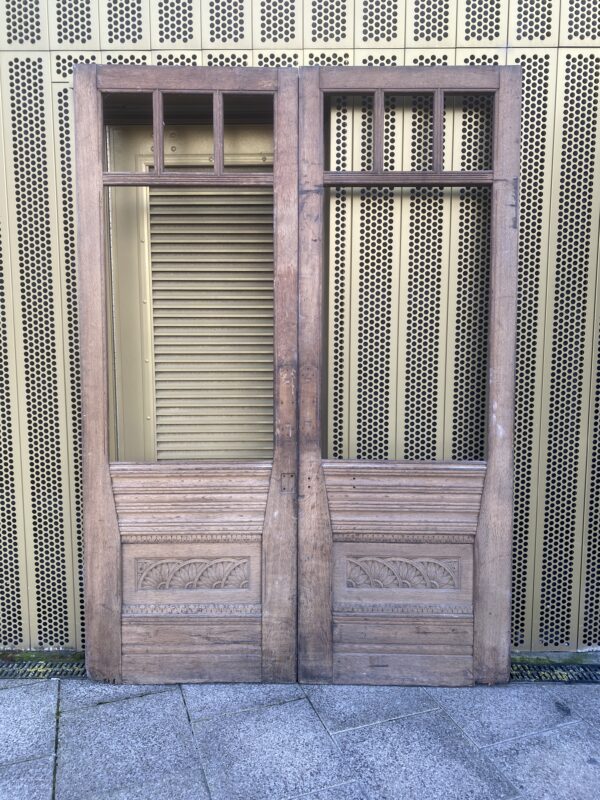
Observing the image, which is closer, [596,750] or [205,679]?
[596,750]

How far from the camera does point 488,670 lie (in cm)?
284

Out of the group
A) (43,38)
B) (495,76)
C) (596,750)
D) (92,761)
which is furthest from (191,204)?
(596,750)

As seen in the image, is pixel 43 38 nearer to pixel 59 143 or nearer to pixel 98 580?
pixel 59 143

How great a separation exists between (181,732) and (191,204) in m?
2.49

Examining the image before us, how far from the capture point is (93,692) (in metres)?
2.79

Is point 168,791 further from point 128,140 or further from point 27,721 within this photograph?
point 128,140

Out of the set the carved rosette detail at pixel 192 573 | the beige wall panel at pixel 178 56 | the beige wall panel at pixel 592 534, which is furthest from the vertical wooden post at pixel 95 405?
the beige wall panel at pixel 592 534

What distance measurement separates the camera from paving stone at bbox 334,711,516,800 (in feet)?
7.15

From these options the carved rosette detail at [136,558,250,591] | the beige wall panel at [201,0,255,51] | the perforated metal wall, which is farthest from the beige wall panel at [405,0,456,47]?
the carved rosette detail at [136,558,250,591]

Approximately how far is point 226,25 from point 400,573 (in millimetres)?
2750

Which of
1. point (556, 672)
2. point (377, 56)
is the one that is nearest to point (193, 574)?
point (556, 672)

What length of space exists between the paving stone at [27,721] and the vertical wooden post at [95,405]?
0.24m

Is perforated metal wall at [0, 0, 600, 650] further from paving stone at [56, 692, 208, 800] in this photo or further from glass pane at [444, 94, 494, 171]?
paving stone at [56, 692, 208, 800]

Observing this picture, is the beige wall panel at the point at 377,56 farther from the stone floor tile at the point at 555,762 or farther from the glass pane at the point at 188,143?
the stone floor tile at the point at 555,762
